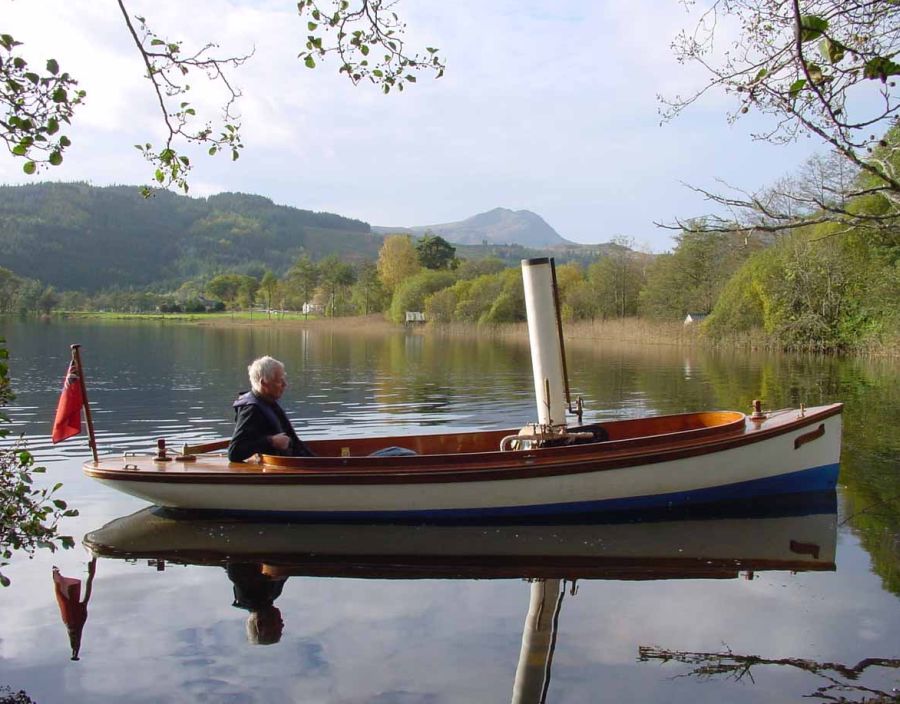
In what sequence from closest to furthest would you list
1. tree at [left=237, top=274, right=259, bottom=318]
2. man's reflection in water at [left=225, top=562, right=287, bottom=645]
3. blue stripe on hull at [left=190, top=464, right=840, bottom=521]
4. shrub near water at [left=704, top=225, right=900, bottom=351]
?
man's reflection in water at [left=225, top=562, right=287, bottom=645] → blue stripe on hull at [left=190, top=464, right=840, bottom=521] → shrub near water at [left=704, top=225, right=900, bottom=351] → tree at [left=237, top=274, right=259, bottom=318]

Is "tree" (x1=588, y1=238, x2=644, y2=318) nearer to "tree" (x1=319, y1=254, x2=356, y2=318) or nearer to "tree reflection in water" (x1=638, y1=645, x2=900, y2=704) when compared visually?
"tree" (x1=319, y1=254, x2=356, y2=318)

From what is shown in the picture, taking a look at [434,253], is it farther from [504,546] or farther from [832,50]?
[832,50]

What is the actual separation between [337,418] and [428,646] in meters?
12.8

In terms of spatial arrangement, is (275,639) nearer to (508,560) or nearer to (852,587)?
(508,560)

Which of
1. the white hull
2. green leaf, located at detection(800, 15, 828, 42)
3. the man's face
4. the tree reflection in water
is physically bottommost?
the tree reflection in water

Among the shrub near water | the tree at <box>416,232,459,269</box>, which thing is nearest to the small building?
the shrub near water

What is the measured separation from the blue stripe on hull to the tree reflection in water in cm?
331

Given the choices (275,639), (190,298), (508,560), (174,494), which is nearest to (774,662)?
(508,560)

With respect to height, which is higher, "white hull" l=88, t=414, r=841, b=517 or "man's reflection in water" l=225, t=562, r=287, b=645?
"white hull" l=88, t=414, r=841, b=517

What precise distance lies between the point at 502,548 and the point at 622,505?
1.67 m

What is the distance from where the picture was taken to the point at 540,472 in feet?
29.2

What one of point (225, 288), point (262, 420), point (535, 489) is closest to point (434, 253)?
point (225, 288)

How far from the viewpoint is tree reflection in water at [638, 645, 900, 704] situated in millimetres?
5098

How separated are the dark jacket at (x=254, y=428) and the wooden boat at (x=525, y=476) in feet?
0.54
